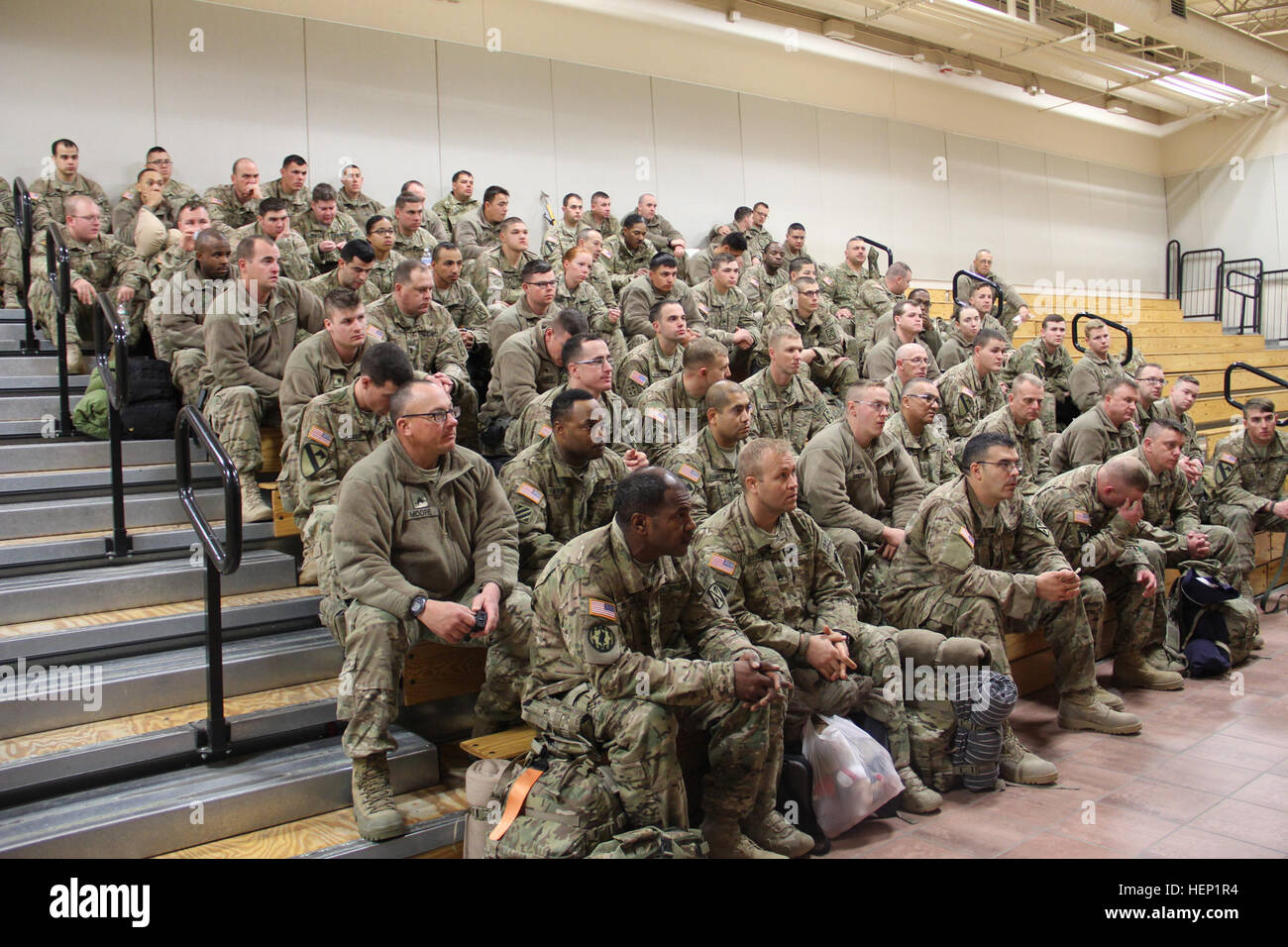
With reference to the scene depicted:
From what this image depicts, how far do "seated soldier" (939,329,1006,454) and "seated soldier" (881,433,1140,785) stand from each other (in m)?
2.05

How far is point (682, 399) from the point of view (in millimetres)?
5195

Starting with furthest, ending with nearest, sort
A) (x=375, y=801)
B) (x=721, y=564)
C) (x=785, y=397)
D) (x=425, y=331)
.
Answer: (x=785, y=397), (x=425, y=331), (x=721, y=564), (x=375, y=801)

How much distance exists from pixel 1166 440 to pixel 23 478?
224 inches

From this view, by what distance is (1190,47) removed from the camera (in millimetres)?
11172

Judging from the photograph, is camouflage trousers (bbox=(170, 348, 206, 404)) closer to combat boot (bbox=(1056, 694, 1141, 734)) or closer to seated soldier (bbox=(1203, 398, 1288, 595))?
combat boot (bbox=(1056, 694, 1141, 734))

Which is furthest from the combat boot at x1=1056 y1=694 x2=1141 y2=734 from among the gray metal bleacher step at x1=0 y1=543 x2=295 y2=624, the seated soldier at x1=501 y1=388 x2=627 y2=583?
the gray metal bleacher step at x1=0 y1=543 x2=295 y2=624

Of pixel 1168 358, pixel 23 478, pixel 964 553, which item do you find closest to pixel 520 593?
pixel 964 553

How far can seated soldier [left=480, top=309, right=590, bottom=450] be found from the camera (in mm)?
4992

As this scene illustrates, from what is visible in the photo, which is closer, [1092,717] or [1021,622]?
[1092,717]

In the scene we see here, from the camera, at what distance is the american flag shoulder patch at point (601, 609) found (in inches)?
107

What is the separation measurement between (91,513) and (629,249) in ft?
17.7

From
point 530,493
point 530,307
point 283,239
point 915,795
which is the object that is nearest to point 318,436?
point 530,493

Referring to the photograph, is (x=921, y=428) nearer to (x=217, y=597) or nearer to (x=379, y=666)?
(x=379, y=666)
